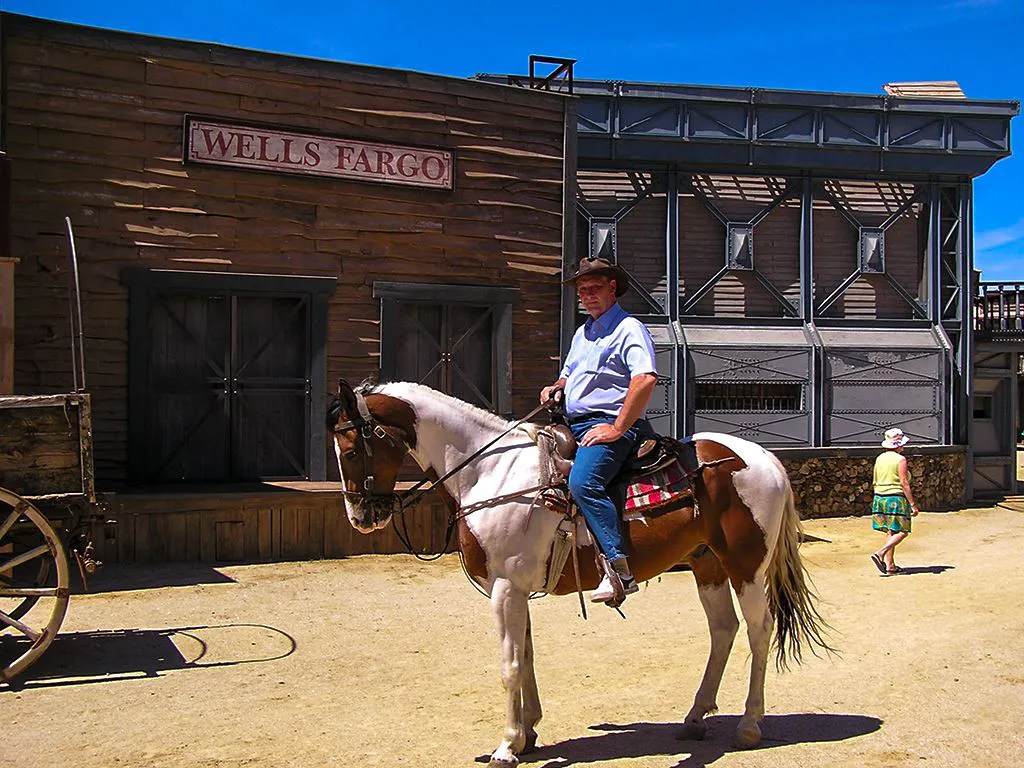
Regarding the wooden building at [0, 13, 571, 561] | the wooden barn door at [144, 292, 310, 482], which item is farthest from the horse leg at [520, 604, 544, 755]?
the wooden barn door at [144, 292, 310, 482]

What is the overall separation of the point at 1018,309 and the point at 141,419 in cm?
1762

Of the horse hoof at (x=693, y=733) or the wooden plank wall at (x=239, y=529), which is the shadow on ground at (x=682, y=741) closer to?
the horse hoof at (x=693, y=733)

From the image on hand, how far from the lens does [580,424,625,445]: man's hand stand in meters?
5.16

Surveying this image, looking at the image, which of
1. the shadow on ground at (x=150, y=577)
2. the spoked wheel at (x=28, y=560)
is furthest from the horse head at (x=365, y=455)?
the shadow on ground at (x=150, y=577)

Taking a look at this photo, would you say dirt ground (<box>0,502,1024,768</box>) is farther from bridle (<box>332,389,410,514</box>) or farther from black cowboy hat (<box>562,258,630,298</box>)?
black cowboy hat (<box>562,258,630,298</box>)

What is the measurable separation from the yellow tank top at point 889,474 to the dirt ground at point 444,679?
1.44 meters

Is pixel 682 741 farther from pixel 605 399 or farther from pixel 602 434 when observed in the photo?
pixel 605 399

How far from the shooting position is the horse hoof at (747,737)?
541 centimetres

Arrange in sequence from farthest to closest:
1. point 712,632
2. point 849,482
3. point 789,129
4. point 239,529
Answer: point 789,129, point 849,482, point 239,529, point 712,632

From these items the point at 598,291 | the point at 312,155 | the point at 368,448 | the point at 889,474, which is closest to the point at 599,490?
the point at 598,291

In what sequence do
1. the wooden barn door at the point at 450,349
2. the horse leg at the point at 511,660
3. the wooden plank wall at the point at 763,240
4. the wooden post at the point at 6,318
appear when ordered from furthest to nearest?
the wooden plank wall at the point at 763,240 < the wooden barn door at the point at 450,349 < the wooden post at the point at 6,318 < the horse leg at the point at 511,660

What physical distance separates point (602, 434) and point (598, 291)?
86 centimetres

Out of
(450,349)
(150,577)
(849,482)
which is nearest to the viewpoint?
(150,577)

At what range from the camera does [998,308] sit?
20.9 meters
